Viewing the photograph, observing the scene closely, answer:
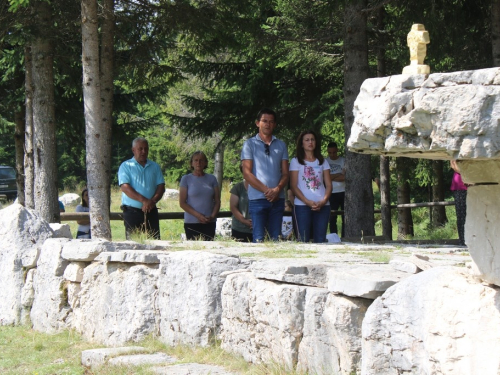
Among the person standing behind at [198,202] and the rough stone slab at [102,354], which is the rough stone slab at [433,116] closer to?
the rough stone slab at [102,354]

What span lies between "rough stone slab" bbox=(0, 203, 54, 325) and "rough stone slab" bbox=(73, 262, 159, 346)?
1.34 m

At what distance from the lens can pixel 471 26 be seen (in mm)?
12922

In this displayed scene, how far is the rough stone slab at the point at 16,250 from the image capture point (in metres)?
9.17

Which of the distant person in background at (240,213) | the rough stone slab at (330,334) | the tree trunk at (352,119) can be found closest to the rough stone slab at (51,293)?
the distant person in background at (240,213)

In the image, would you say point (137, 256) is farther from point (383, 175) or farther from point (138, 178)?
point (383, 175)

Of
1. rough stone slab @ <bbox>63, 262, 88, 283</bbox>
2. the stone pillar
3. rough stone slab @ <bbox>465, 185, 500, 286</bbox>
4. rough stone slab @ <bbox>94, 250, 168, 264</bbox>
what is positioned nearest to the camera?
the stone pillar

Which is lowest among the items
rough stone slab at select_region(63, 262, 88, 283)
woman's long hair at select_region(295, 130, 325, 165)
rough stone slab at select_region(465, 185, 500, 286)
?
rough stone slab at select_region(63, 262, 88, 283)

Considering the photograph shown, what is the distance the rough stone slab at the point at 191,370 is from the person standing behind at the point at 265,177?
9.70 feet

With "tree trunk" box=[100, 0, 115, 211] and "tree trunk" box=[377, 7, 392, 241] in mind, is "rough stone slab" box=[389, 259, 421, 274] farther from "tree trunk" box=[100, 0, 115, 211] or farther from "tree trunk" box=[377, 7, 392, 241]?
"tree trunk" box=[377, 7, 392, 241]

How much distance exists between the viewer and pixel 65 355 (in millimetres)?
7445

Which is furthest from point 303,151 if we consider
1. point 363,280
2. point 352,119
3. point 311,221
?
point 363,280

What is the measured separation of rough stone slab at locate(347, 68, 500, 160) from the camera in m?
3.02

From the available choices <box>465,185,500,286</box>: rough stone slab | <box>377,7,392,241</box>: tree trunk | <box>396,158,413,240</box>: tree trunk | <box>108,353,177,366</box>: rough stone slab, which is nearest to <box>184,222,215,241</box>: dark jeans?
<box>108,353,177,366</box>: rough stone slab

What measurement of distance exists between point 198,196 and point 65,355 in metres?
3.58
